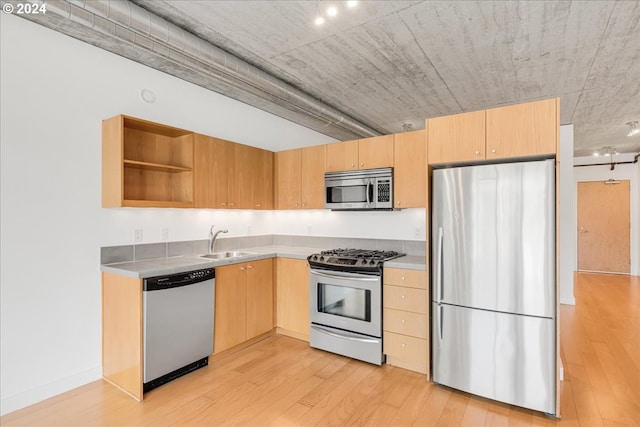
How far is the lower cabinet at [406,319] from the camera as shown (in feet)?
9.70

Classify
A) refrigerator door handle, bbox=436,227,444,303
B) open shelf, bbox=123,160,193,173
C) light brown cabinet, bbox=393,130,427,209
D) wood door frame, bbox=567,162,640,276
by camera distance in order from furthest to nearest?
1. wood door frame, bbox=567,162,640,276
2. light brown cabinet, bbox=393,130,427,209
3. open shelf, bbox=123,160,193,173
4. refrigerator door handle, bbox=436,227,444,303

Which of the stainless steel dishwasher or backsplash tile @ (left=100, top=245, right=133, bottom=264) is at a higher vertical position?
backsplash tile @ (left=100, top=245, right=133, bottom=264)

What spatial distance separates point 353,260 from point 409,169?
1.10m

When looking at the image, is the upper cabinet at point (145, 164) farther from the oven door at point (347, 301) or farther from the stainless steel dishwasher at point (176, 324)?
the oven door at point (347, 301)

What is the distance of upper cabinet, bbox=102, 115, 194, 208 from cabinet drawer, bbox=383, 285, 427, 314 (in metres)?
2.12

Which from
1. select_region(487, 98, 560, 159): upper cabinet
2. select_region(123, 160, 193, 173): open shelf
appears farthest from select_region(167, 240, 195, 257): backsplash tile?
select_region(487, 98, 560, 159): upper cabinet

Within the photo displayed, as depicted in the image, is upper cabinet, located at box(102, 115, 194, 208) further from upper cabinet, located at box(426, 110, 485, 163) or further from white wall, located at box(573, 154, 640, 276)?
white wall, located at box(573, 154, 640, 276)

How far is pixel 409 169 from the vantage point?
3.38m

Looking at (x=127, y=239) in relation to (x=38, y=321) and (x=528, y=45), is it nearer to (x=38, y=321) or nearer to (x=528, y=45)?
(x=38, y=321)

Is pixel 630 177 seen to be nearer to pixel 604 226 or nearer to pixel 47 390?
pixel 604 226

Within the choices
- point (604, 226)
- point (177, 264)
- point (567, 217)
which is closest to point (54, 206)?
point (177, 264)

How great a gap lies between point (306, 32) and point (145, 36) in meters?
1.26

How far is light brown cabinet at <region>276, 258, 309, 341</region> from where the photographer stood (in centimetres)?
372
